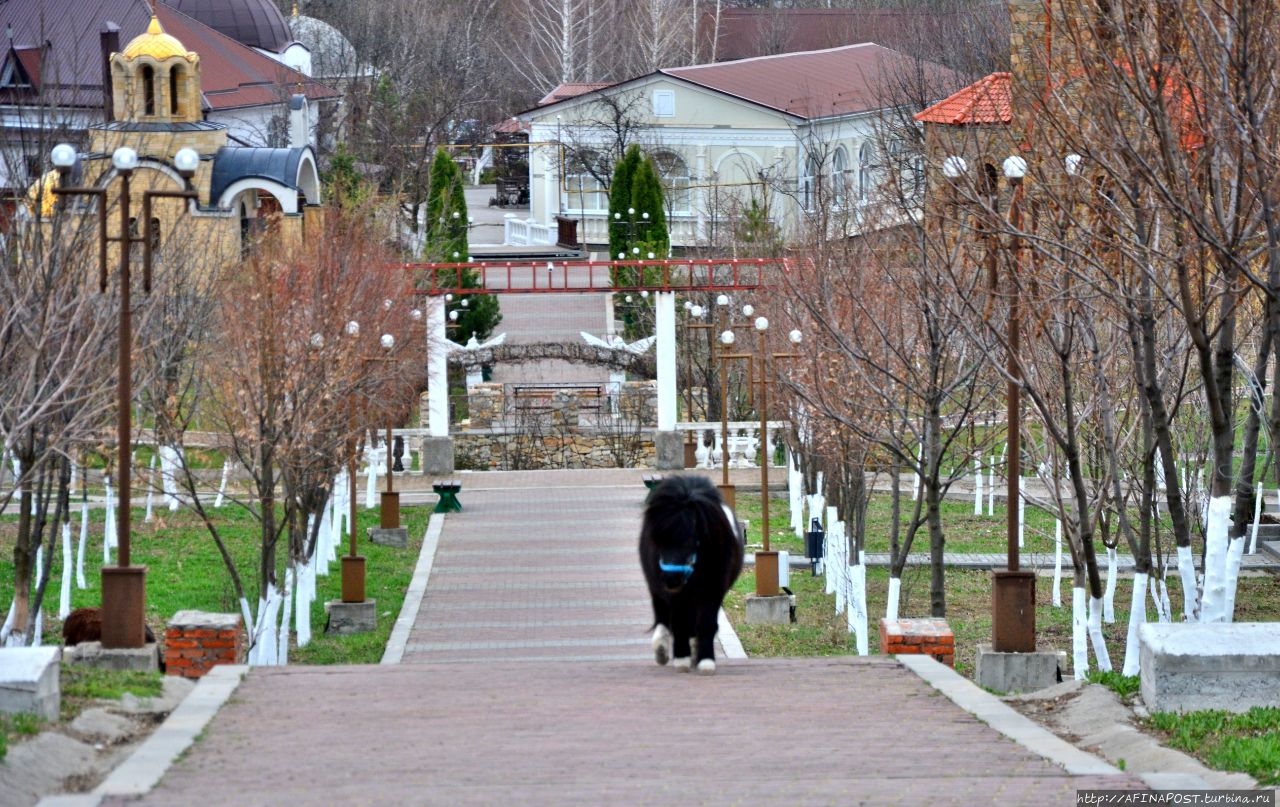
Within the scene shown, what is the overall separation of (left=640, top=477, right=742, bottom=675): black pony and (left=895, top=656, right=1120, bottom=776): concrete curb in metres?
1.37

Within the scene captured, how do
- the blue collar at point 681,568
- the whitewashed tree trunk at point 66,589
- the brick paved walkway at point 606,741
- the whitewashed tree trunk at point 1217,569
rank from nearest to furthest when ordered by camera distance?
1. the brick paved walkway at point 606,741
2. the blue collar at point 681,568
3. the whitewashed tree trunk at point 1217,569
4. the whitewashed tree trunk at point 66,589

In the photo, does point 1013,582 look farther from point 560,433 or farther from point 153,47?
point 153,47

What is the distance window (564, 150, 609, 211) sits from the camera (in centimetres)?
6025

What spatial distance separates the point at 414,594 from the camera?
76.9ft

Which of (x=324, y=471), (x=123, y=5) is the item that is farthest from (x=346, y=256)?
(x=123, y=5)

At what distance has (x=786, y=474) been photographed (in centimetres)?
3572

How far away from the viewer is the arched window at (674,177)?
58469 millimetres

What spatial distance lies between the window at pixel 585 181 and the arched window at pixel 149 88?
20.3 m

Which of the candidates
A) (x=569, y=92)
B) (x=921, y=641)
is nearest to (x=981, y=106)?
(x=921, y=641)

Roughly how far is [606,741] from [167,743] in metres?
2.22

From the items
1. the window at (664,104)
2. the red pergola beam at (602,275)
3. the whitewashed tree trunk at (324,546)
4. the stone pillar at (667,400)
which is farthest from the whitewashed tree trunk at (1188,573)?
the window at (664,104)

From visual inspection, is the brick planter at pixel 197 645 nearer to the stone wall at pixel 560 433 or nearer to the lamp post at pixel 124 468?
the lamp post at pixel 124 468

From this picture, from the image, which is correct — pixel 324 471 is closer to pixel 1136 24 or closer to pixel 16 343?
pixel 16 343

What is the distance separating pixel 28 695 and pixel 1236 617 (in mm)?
15360
